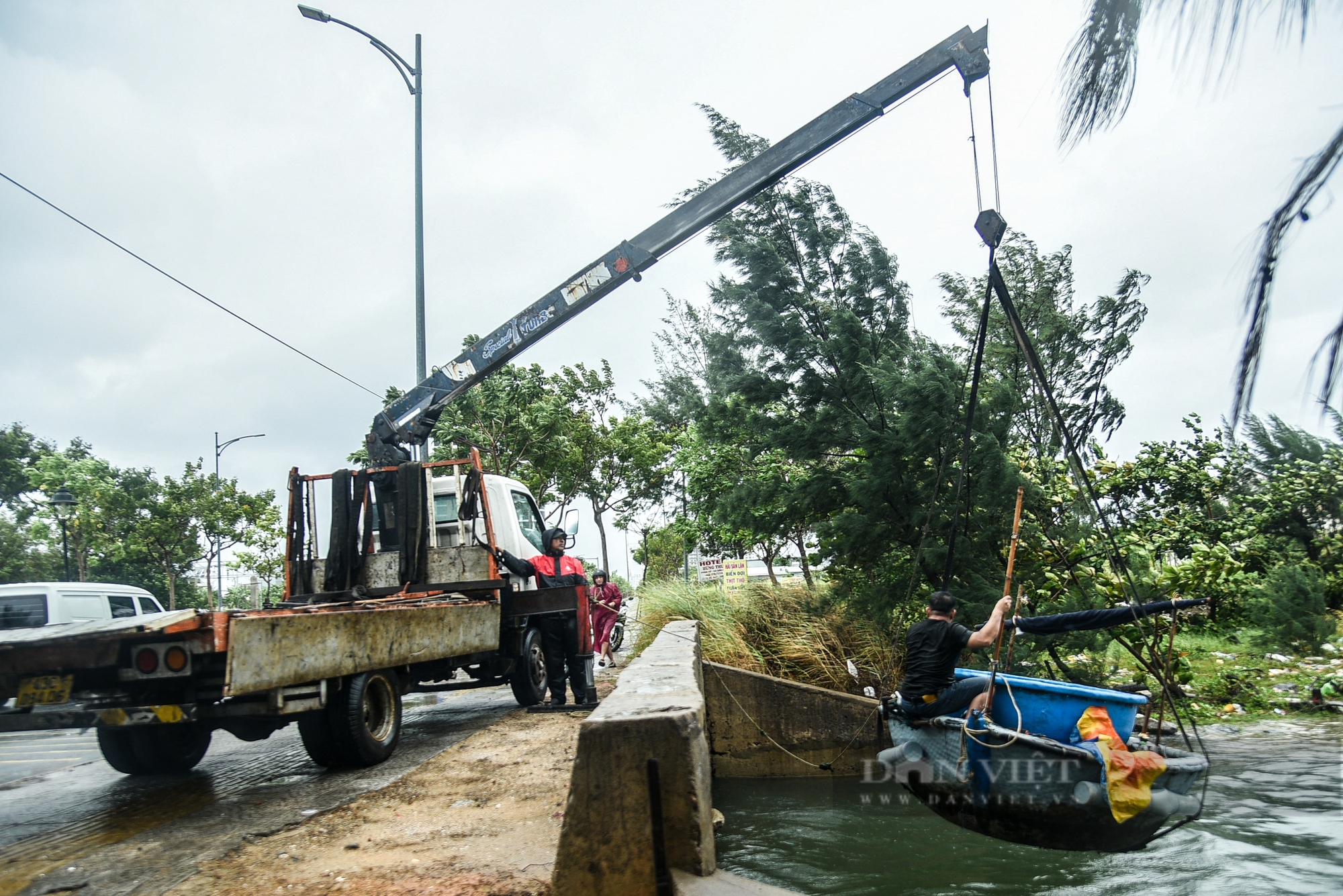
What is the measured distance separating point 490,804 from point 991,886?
3.26 meters

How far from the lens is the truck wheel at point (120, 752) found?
651 cm

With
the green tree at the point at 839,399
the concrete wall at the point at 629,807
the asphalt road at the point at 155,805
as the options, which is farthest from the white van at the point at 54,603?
the concrete wall at the point at 629,807

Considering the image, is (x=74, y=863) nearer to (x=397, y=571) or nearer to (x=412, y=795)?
(x=412, y=795)

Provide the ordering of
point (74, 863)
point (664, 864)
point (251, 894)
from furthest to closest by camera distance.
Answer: point (74, 863) < point (251, 894) < point (664, 864)

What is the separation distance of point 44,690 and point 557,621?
15.3 ft

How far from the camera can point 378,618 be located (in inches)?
247

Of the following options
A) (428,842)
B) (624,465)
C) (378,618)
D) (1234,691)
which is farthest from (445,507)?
(624,465)

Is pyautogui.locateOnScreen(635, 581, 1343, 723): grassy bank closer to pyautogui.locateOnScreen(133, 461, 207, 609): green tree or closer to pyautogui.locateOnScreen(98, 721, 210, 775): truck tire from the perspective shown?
pyautogui.locateOnScreen(98, 721, 210, 775): truck tire

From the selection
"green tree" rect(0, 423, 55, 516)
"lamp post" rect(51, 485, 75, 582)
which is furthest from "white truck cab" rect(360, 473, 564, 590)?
"green tree" rect(0, 423, 55, 516)

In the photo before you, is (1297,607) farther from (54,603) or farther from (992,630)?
(54,603)

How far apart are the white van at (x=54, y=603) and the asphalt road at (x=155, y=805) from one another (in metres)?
2.03

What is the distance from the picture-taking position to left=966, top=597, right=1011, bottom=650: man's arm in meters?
5.30

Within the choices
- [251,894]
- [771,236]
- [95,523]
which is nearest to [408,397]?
[771,236]

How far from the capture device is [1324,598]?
11.4 meters
